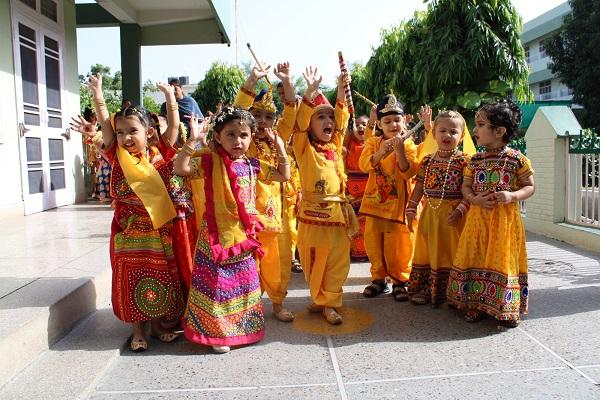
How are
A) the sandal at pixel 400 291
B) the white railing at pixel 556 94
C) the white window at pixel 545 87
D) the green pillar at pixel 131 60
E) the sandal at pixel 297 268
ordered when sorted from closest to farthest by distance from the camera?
the sandal at pixel 400 291
the sandal at pixel 297 268
the green pillar at pixel 131 60
the white railing at pixel 556 94
the white window at pixel 545 87

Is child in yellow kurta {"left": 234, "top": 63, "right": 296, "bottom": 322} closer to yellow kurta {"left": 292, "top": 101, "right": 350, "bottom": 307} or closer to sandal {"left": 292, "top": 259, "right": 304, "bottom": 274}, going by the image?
yellow kurta {"left": 292, "top": 101, "right": 350, "bottom": 307}

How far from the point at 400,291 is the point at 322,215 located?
1105 millimetres

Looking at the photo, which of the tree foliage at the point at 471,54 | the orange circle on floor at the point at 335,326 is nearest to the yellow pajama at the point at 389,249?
the orange circle on floor at the point at 335,326

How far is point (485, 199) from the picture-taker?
11.7 feet

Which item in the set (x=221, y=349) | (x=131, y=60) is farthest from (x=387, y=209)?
(x=131, y=60)

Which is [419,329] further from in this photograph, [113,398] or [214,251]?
[113,398]

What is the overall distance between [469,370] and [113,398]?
6.20 feet

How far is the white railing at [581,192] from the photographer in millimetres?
6309

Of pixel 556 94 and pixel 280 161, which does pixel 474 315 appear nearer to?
pixel 280 161

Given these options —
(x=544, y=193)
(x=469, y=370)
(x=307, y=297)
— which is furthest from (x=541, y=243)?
(x=469, y=370)

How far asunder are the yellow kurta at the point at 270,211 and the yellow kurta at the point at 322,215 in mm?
108

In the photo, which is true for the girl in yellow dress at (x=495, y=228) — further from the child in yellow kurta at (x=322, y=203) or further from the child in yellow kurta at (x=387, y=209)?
the child in yellow kurta at (x=322, y=203)

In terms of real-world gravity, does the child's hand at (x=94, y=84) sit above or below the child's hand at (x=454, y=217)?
above

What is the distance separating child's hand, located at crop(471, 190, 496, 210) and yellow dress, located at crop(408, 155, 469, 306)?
0.88 feet
